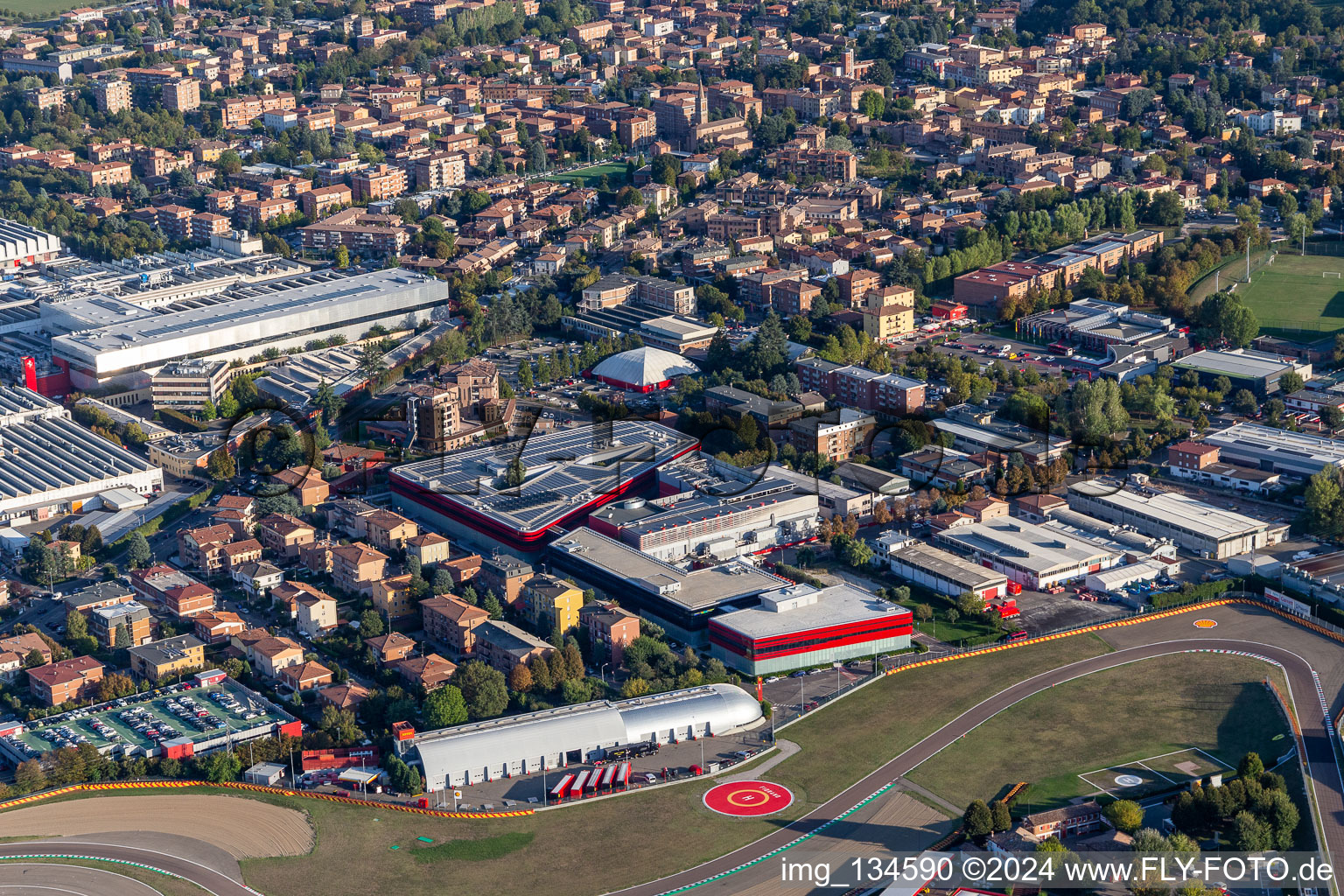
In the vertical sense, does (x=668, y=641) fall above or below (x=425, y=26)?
below

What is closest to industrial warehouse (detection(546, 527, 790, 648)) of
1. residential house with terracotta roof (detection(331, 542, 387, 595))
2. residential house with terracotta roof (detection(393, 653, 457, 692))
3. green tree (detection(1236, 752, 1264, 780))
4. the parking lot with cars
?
residential house with terracotta roof (detection(331, 542, 387, 595))

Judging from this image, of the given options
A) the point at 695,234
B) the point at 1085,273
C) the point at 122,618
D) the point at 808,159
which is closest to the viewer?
the point at 122,618

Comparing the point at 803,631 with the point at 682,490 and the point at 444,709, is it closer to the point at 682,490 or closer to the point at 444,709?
the point at 444,709

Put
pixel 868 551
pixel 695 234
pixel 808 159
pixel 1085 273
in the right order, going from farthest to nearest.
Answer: pixel 808 159, pixel 695 234, pixel 1085 273, pixel 868 551

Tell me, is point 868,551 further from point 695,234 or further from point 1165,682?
point 695,234

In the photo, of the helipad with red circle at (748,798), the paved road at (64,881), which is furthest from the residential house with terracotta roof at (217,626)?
the helipad with red circle at (748,798)

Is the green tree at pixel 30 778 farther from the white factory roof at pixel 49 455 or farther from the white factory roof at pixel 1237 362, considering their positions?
the white factory roof at pixel 1237 362

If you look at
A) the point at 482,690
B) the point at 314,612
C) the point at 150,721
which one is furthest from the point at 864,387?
the point at 150,721

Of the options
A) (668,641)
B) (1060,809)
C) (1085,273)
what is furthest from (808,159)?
(1060,809)
